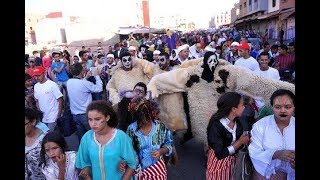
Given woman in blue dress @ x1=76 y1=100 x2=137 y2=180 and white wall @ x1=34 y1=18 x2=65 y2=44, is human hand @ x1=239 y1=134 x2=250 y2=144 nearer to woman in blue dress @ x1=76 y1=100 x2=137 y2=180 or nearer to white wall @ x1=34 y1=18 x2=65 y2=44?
woman in blue dress @ x1=76 y1=100 x2=137 y2=180

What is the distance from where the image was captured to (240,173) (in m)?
2.63

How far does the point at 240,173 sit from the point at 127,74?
321 centimetres

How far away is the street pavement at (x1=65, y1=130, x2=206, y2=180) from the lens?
15.3ft

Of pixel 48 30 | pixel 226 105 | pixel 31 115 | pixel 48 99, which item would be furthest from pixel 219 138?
pixel 48 30

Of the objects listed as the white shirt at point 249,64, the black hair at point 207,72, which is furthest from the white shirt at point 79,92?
the white shirt at point 249,64

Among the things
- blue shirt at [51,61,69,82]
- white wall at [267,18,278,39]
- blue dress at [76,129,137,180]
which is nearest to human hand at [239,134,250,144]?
blue dress at [76,129,137,180]

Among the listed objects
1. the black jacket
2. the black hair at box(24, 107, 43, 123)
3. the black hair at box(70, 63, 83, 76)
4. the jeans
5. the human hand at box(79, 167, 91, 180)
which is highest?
the black hair at box(70, 63, 83, 76)

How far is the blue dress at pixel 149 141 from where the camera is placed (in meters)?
2.90

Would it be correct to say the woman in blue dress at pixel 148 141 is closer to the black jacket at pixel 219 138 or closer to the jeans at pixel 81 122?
the black jacket at pixel 219 138

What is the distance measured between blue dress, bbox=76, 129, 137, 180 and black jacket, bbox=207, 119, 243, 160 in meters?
0.69

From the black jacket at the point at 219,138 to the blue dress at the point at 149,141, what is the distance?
0.44 meters
